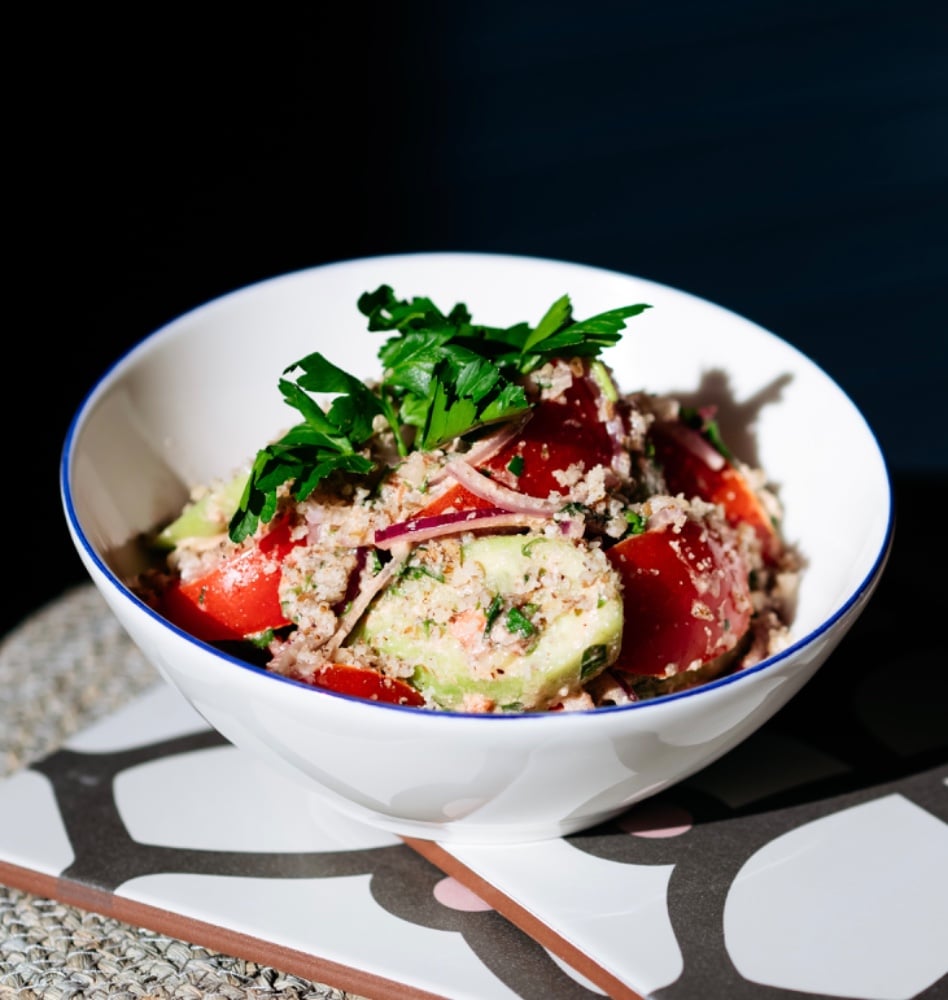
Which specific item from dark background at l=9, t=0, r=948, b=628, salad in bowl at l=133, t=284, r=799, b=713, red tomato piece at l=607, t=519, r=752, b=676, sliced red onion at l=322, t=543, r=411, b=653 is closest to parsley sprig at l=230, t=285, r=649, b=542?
salad in bowl at l=133, t=284, r=799, b=713

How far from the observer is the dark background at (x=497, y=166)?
3.02 meters

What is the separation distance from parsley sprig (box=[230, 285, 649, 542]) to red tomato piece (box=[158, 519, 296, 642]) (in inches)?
1.2

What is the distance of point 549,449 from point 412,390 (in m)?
0.19

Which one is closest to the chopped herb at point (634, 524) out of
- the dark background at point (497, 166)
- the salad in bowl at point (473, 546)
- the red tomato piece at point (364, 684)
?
the salad in bowl at point (473, 546)

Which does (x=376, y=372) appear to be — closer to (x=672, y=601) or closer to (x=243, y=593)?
(x=243, y=593)

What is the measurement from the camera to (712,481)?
155 centimetres

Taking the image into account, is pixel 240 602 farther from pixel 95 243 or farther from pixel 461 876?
pixel 95 243

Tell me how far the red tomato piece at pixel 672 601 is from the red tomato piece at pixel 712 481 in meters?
0.18

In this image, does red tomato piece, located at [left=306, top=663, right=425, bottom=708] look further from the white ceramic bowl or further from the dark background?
the dark background

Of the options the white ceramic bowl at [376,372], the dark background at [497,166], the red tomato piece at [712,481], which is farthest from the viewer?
the dark background at [497,166]

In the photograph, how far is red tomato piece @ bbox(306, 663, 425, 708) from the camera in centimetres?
122

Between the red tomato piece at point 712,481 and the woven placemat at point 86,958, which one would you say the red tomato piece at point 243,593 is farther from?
the red tomato piece at point 712,481

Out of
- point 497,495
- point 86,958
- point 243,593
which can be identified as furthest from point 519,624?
point 86,958

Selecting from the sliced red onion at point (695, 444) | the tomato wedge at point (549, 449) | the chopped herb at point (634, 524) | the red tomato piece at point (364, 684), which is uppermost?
the tomato wedge at point (549, 449)
